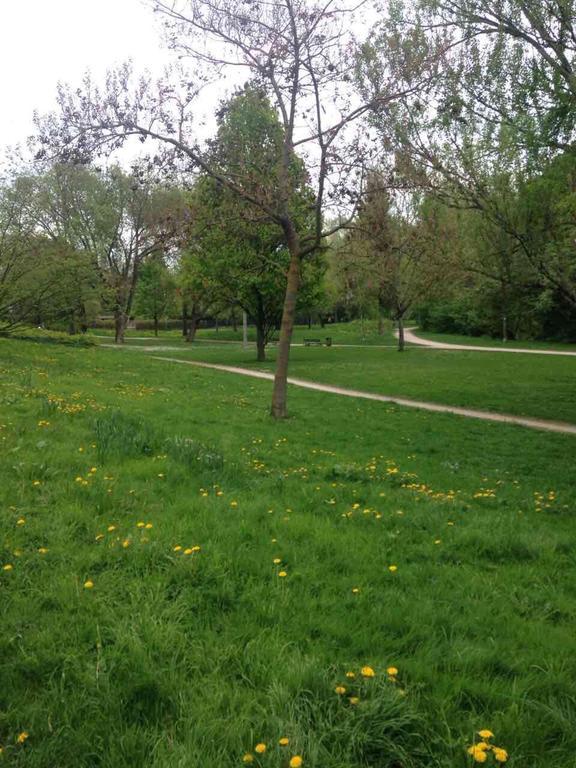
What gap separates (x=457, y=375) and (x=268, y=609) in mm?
19461

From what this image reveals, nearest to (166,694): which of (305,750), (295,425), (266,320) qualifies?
(305,750)

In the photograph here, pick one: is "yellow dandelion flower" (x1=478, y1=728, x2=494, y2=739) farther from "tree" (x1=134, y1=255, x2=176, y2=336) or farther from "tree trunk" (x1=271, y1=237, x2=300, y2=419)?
"tree" (x1=134, y1=255, x2=176, y2=336)

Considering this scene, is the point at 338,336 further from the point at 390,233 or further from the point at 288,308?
the point at 288,308

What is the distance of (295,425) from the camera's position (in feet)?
34.4

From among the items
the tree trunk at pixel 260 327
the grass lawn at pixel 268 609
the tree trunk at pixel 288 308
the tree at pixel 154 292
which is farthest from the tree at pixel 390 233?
the tree at pixel 154 292

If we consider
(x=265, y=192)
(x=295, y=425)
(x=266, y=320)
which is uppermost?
(x=265, y=192)

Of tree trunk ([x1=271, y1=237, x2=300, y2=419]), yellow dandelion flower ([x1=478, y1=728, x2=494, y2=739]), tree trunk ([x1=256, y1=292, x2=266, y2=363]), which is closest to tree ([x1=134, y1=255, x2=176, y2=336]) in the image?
tree trunk ([x1=256, y1=292, x2=266, y2=363])

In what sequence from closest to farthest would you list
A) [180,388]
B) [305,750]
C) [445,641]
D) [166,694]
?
1. [305,750]
2. [166,694]
3. [445,641]
4. [180,388]

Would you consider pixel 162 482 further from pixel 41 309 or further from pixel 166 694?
pixel 41 309

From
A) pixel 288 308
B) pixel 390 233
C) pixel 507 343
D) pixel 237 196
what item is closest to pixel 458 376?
pixel 390 233

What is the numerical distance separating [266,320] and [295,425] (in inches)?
744

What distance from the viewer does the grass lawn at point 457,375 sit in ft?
50.2

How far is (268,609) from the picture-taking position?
330 cm

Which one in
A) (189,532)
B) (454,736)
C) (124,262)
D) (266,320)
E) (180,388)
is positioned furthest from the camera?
(124,262)
